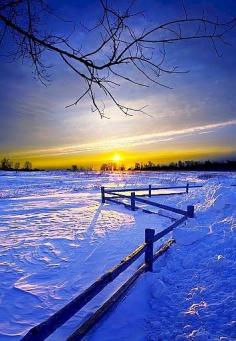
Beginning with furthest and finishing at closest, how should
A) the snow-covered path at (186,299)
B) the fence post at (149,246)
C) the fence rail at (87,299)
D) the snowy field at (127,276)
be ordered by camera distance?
1. the fence post at (149,246)
2. the snowy field at (127,276)
3. the snow-covered path at (186,299)
4. the fence rail at (87,299)

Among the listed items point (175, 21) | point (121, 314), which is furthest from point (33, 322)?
point (175, 21)

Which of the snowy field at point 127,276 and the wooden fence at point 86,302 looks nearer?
the wooden fence at point 86,302

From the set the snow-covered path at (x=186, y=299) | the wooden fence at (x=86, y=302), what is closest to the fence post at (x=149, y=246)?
the wooden fence at (x=86, y=302)

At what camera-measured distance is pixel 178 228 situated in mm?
9258

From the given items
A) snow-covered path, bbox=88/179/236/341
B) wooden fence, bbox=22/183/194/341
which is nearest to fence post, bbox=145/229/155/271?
wooden fence, bbox=22/183/194/341

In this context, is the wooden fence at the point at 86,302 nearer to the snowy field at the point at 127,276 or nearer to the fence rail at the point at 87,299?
the fence rail at the point at 87,299

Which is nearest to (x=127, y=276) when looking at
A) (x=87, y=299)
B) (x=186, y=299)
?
(x=186, y=299)

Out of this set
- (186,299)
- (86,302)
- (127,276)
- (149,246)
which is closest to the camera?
(86,302)

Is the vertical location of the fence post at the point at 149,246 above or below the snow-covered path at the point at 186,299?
above

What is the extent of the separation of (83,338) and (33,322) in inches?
49.1

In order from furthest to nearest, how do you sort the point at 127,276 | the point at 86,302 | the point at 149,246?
the point at 127,276 → the point at 149,246 → the point at 86,302

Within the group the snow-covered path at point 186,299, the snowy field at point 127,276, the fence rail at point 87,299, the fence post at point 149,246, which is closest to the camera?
the fence rail at point 87,299

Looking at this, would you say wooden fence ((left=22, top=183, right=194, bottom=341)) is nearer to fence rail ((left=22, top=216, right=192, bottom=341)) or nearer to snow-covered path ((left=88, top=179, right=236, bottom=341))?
fence rail ((left=22, top=216, right=192, bottom=341))

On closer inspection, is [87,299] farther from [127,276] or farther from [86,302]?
[127,276]
